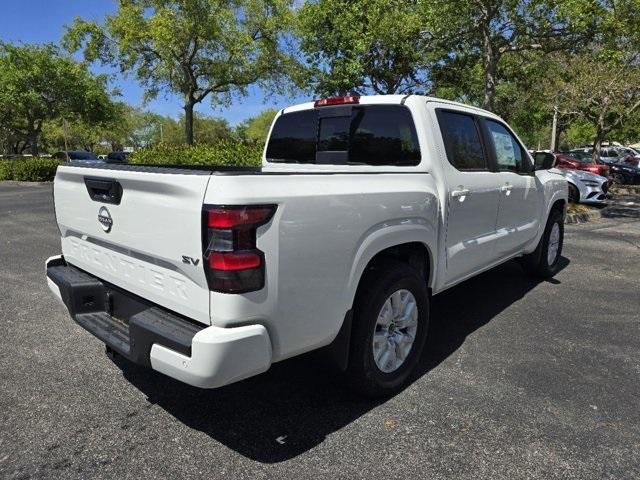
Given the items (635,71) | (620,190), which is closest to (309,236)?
(635,71)

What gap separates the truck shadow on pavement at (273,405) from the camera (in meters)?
2.71

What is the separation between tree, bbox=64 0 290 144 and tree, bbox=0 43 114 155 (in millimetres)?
3851

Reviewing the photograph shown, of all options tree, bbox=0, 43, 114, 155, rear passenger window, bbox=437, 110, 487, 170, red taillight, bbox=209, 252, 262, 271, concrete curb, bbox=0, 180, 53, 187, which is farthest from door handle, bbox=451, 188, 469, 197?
tree, bbox=0, 43, 114, 155

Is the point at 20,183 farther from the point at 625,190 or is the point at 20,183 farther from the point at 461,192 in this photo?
the point at 625,190

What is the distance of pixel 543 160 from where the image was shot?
5273mm

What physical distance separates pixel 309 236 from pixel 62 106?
29152 mm

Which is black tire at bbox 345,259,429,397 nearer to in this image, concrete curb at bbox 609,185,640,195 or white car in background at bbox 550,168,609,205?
white car in background at bbox 550,168,609,205

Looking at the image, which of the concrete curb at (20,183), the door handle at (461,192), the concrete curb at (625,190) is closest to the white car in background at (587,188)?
the concrete curb at (625,190)

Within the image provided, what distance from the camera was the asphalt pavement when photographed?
2518 millimetres

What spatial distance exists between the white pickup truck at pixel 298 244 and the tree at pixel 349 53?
10814 mm

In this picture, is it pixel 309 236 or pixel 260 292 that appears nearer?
pixel 260 292

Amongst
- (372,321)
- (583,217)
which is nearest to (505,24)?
(583,217)

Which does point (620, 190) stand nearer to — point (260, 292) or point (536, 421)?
point (536, 421)

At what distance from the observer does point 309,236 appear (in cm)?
240
